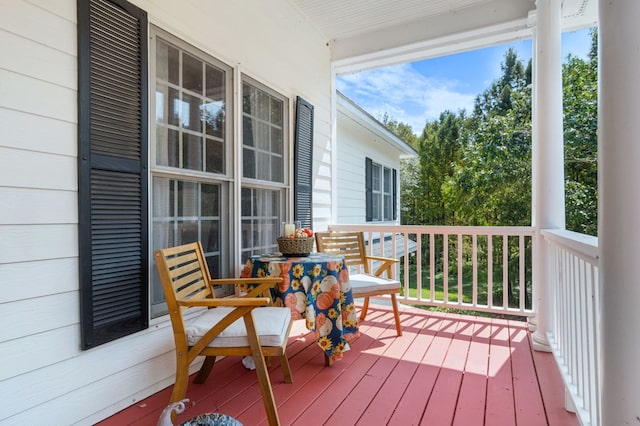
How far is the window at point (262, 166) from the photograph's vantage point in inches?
121

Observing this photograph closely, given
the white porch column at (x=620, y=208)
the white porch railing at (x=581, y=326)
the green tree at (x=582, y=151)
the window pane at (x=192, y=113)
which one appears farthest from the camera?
the green tree at (x=582, y=151)

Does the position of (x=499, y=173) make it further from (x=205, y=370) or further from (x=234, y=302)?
(x=234, y=302)

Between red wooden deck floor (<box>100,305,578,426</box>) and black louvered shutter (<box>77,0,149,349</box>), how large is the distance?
63 cm

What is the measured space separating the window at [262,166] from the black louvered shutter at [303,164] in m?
0.14

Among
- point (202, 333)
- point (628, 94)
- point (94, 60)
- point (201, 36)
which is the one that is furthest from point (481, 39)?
point (202, 333)

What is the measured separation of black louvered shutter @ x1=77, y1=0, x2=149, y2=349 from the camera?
70.4 inches

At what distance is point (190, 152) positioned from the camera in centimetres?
249

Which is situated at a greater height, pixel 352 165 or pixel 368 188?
pixel 352 165

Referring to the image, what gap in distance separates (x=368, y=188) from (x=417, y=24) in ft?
11.4

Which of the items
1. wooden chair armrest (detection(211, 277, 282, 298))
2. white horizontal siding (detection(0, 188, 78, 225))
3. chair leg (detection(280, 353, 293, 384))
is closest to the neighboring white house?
wooden chair armrest (detection(211, 277, 282, 298))

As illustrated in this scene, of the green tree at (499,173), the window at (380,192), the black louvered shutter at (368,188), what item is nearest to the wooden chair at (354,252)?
the black louvered shutter at (368,188)

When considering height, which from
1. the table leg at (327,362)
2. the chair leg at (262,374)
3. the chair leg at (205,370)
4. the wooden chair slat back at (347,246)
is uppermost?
the wooden chair slat back at (347,246)

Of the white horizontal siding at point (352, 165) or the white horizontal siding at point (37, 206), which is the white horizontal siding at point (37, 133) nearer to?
the white horizontal siding at point (37, 206)

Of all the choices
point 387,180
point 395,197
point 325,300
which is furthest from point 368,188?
point 325,300
